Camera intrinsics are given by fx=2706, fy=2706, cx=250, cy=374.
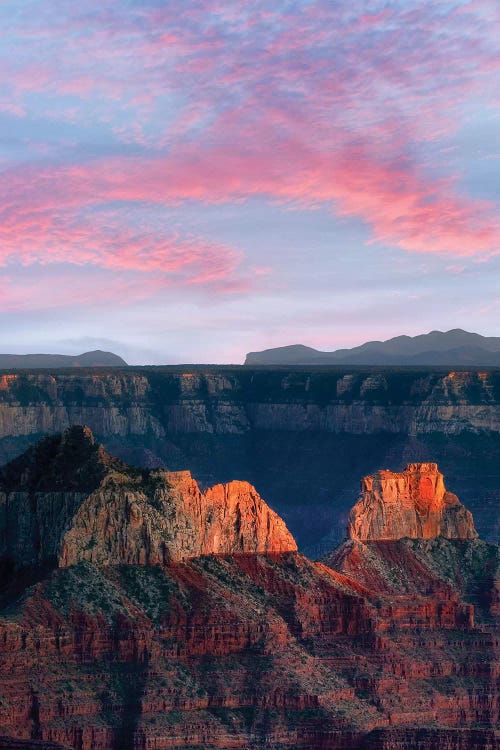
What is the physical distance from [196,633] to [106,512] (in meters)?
7.61

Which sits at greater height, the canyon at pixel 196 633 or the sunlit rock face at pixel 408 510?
the sunlit rock face at pixel 408 510

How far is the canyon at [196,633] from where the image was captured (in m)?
123

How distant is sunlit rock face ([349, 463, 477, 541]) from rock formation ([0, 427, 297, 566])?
16.2 meters

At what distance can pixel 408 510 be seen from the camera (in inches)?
6260

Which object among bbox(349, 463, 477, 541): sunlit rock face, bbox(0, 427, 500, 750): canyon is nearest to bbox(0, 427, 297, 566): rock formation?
bbox(0, 427, 500, 750): canyon

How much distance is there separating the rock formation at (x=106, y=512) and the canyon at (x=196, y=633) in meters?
0.10

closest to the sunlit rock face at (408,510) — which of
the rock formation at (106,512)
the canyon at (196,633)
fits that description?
the canyon at (196,633)

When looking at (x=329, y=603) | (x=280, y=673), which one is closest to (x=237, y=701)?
(x=280, y=673)

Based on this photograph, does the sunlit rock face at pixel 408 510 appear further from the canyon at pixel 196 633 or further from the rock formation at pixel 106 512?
the rock formation at pixel 106 512

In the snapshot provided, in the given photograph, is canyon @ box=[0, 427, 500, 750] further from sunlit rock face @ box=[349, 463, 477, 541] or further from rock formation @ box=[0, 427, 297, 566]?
sunlit rock face @ box=[349, 463, 477, 541]

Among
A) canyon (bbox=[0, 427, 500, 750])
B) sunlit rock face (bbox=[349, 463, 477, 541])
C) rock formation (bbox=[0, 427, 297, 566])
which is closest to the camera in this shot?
canyon (bbox=[0, 427, 500, 750])

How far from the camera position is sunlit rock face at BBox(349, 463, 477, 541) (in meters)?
157

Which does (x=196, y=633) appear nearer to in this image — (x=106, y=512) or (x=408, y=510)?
(x=106, y=512)

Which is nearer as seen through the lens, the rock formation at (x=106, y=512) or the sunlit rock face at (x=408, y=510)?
the rock formation at (x=106, y=512)
